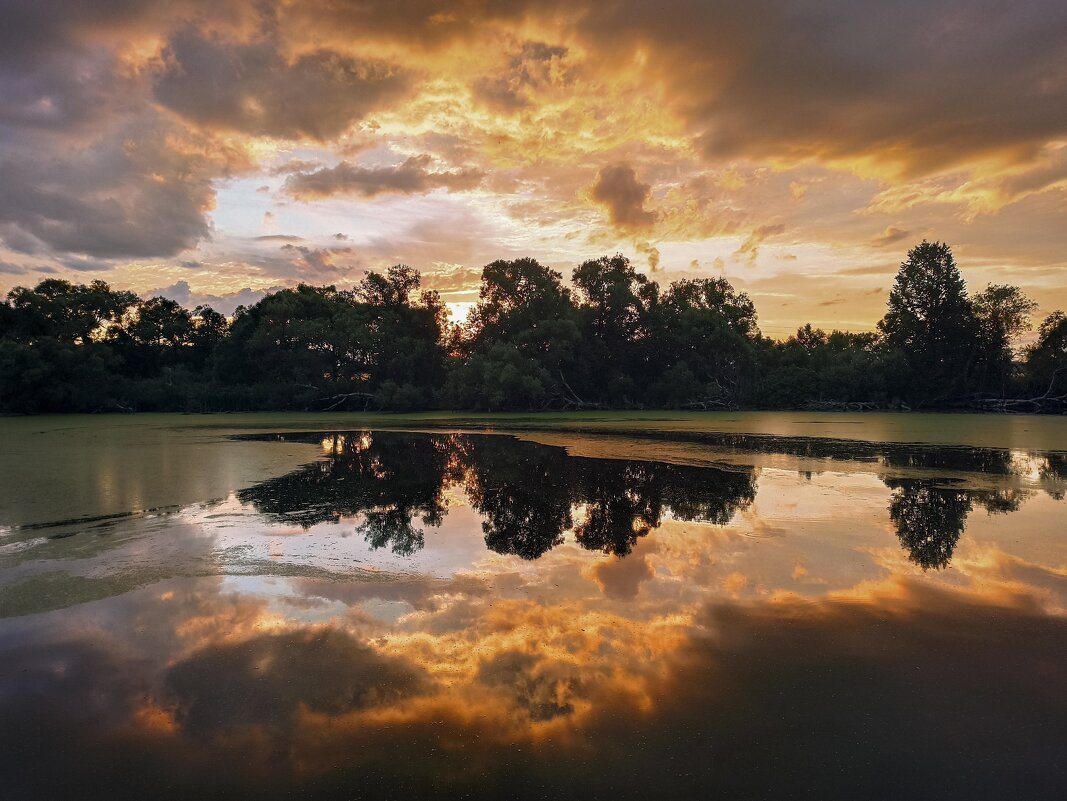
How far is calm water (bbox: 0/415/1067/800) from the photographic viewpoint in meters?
2.67

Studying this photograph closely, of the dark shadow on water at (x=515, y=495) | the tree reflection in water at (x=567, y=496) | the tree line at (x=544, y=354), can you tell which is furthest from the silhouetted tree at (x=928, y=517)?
the tree line at (x=544, y=354)

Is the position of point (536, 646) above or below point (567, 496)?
above

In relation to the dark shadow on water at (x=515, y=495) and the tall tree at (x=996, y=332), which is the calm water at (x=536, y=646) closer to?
the dark shadow on water at (x=515, y=495)

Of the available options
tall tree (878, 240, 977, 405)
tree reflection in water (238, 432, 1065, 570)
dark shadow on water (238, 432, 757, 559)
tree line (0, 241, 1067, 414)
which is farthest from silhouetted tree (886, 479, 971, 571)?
tall tree (878, 240, 977, 405)

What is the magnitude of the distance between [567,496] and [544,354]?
113 ft

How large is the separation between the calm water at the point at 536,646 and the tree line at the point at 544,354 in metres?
31.6

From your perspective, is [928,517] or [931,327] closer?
[928,517]

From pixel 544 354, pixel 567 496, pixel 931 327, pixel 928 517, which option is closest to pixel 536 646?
pixel 567 496

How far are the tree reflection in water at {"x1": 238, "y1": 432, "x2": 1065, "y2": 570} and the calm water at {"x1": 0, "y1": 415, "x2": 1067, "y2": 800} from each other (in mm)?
94

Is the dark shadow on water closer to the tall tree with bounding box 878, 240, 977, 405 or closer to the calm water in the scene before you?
the calm water

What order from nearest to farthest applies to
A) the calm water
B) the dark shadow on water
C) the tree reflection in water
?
the calm water → the tree reflection in water → the dark shadow on water

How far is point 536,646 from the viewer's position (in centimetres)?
394

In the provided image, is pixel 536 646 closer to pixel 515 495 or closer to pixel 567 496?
pixel 567 496

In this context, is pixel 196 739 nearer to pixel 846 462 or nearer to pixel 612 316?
pixel 846 462
